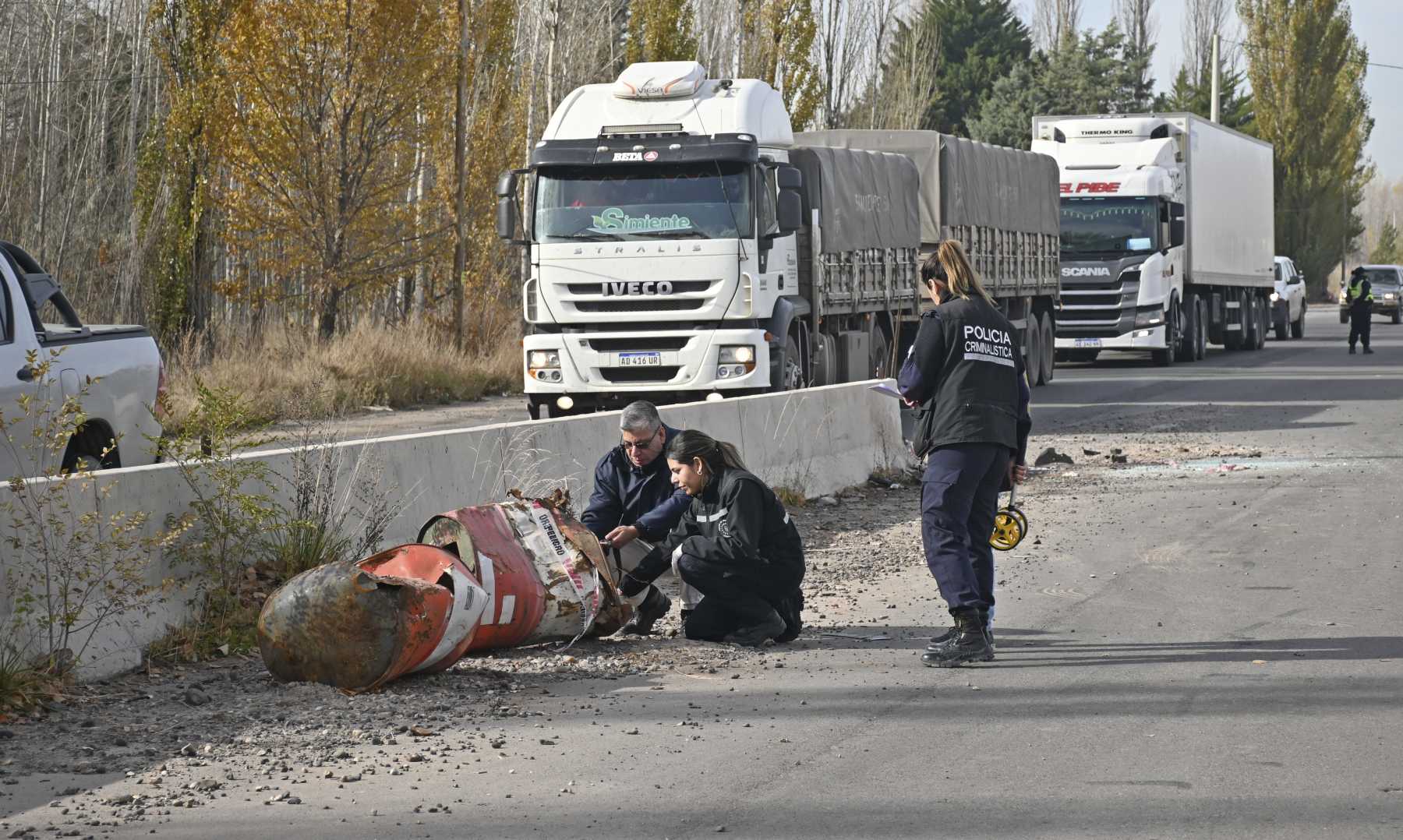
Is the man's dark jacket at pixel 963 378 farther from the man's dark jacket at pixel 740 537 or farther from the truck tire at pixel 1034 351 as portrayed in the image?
the truck tire at pixel 1034 351

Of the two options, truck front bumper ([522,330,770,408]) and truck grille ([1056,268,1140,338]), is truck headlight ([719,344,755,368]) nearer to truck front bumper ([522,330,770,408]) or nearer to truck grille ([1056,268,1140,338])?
truck front bumper ([522,330,770,408])

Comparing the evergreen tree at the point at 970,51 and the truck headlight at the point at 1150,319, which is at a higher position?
the evergreen tree at the point at 970,51

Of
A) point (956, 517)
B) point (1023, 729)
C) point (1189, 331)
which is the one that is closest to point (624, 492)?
point (956, 517)

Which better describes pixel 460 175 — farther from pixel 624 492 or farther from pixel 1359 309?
pixel 624 492

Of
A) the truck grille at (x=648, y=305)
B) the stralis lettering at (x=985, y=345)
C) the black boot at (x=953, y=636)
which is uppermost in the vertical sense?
the truck grille at (x=648, y=305)

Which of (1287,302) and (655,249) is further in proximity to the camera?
(1287,302)

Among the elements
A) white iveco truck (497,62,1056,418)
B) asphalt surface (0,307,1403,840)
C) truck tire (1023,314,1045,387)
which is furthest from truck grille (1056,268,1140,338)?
asphalt surface (0,307,1403,840)

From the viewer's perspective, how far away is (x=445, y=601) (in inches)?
278

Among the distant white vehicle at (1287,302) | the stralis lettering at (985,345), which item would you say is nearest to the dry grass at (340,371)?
the stralis lettering at (985,345)

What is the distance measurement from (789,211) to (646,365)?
81.4 inches

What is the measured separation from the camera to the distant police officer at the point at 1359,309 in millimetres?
34438

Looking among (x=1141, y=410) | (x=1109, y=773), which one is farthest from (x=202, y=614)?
(x=1141, y=410)

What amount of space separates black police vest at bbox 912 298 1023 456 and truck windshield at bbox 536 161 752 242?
908 cm

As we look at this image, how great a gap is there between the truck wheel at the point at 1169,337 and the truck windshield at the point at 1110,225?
1.50 m
